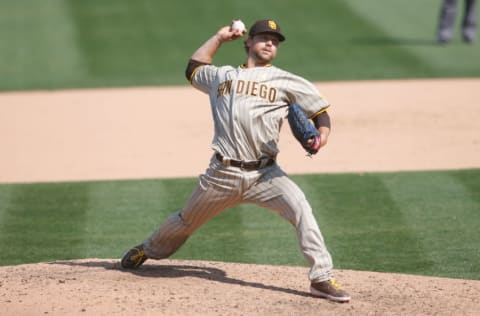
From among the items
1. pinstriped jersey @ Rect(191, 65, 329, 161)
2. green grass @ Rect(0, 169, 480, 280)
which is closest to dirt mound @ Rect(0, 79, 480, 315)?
green grass @ Rect(0, 169, 480, 280)

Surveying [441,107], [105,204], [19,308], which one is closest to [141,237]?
[105,204]

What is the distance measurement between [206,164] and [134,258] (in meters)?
4.29

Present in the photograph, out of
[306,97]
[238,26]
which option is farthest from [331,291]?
[238,26]

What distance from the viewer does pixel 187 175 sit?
1143cm

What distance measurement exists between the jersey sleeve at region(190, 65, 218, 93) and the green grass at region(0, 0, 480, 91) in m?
8.63

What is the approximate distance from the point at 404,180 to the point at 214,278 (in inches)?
156

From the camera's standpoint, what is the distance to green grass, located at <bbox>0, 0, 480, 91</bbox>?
16531 mm

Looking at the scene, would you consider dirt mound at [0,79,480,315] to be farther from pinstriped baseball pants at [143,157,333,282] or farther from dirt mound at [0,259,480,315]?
pinstriped baseball pants at [143,157,333,282]

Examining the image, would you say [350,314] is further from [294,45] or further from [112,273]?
[294,45]

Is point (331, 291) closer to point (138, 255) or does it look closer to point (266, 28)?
point (138, 255)

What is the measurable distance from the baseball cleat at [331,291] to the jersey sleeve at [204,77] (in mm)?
1558

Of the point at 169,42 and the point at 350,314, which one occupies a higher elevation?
the point at 169,42

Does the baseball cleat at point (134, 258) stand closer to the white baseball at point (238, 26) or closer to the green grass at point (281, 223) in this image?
the green grass at point (281, 223)

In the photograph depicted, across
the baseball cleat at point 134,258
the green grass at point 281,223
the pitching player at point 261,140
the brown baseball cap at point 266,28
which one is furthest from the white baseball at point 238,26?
the green grass at point 281,223
